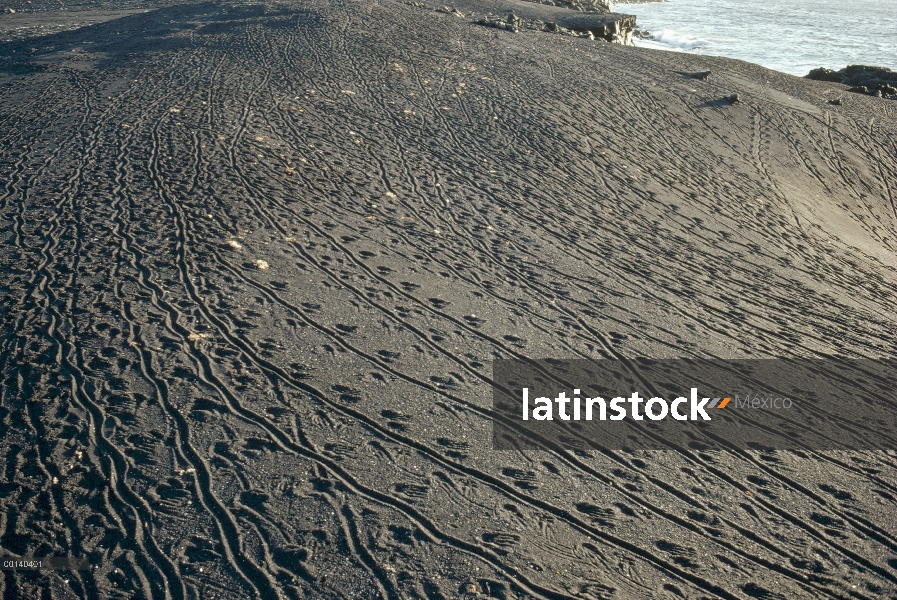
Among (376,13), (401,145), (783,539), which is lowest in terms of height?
(783,539)

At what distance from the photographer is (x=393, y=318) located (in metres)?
7.46

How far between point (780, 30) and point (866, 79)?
2417 centimetres

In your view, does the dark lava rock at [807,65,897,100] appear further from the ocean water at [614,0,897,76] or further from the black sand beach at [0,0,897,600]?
the black sand beach at [0,0,897,600]

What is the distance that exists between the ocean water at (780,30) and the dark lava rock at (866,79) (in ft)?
19.9

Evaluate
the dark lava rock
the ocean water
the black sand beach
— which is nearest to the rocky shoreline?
the dark lava rock

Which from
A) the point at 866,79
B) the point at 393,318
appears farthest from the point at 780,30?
the point at 393,318

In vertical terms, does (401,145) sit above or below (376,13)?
below

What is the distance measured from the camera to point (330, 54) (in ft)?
58.1

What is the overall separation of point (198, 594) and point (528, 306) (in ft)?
16.5

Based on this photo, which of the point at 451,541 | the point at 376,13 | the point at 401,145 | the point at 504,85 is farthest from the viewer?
the point at 376,13

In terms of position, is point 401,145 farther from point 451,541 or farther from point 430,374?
point 451,541

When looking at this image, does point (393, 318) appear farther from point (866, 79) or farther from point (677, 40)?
point (677, 40)

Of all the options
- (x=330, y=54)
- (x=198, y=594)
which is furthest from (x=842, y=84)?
(x=198, y=594)

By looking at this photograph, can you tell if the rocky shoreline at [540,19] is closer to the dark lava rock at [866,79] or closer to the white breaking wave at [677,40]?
the dark lava rock at [866,79]
